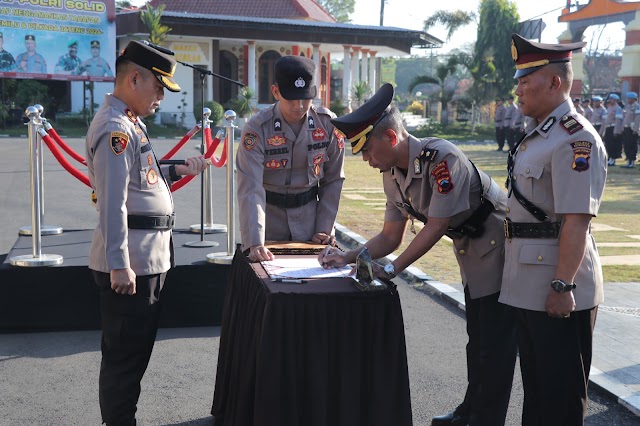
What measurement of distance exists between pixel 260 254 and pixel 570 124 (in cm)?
167

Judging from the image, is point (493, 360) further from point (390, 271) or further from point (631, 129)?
point (631, 129)

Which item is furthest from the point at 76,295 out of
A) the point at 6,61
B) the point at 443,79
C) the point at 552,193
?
the point at 443,79

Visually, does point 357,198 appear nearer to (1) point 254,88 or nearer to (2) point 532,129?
(2) point 532,129

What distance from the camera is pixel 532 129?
3332 millimetres

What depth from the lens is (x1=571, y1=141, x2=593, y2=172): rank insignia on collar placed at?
302 centimetres

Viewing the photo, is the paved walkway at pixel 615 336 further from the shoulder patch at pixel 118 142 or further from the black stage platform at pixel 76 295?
the shoulder patch at pixel 118 142

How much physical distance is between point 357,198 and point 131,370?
10.2 m

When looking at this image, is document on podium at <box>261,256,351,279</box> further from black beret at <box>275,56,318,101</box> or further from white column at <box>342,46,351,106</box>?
white column at <box>342,46,351,106</box>

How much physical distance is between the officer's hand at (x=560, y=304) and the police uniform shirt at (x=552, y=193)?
0.05 meters

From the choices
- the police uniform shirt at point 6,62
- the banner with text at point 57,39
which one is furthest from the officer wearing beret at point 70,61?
the police uniform shirt at point 6,62

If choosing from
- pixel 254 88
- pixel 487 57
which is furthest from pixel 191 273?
pixel 487 57

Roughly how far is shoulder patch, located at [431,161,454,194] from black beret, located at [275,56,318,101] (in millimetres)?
1021

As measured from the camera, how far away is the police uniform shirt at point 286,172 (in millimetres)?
4176

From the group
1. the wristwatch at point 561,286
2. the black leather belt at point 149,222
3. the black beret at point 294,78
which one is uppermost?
the black beret at point 294,78
